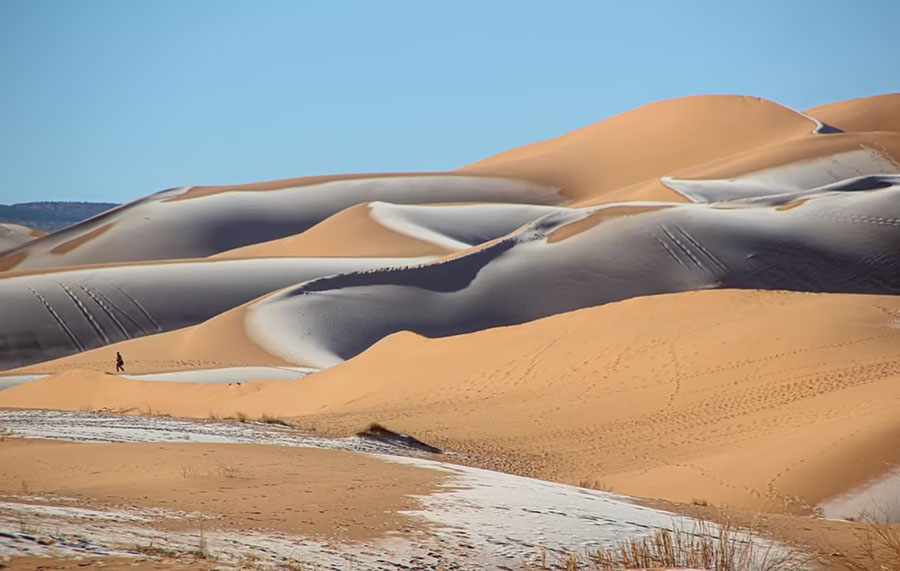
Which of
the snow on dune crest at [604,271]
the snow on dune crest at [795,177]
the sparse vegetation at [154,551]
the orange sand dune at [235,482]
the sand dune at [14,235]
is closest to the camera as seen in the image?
the sparse vegetation at [154,551]

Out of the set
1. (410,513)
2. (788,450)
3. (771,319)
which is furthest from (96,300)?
(410,513)

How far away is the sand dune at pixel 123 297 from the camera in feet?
149

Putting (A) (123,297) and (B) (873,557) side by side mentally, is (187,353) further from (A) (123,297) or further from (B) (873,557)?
(B) (873,557)

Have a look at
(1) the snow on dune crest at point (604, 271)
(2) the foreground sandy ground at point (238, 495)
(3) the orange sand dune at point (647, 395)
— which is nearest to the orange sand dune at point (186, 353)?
(1) the snow on dune crest at point (604, 271)

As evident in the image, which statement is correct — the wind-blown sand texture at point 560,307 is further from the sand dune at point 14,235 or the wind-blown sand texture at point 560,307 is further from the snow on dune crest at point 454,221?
the sand dune at point 14,235

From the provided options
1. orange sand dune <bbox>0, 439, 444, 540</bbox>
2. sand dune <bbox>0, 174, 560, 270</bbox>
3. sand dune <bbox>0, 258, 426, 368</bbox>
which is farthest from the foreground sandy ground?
sand dune <bbox>0, 174, 560, 270</bbox>

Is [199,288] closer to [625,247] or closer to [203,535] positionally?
[625,247]

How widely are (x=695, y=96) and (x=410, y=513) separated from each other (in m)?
89.0

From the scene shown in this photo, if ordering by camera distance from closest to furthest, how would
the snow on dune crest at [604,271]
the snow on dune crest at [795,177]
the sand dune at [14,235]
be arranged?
the snow on dune crest at [604,271]
the snow on dune crest at [795,177]
the sand dune at [14,235]

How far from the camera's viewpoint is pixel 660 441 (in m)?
16.6

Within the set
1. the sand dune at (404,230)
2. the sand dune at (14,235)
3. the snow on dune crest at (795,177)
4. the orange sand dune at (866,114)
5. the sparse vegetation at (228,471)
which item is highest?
the orange sand dune at (866,114)

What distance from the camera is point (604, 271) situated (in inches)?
1735

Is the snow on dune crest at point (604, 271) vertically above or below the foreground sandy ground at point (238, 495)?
above

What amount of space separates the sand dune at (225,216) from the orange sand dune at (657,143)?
148 inches
